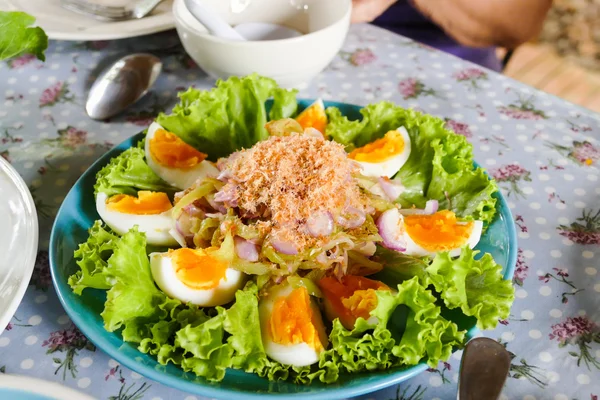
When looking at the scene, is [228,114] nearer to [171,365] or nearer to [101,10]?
[171,365]

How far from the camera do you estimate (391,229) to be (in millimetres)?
1104

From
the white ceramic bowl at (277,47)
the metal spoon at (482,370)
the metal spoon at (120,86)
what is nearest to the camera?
the metal spoon at (482,370)

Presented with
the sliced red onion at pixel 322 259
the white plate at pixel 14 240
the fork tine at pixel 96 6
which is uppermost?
the fork tine at pixel 96 6

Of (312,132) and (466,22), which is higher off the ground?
(312,132)

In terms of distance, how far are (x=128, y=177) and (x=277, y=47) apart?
0.50 m

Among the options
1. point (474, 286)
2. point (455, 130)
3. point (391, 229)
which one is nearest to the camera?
point (474, 286)

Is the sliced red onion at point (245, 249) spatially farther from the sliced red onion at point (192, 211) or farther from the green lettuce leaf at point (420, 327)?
the green lettuce leaf at point (420, 327)

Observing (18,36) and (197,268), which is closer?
(197,268)

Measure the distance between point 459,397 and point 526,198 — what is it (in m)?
0.67

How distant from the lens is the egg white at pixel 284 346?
0.91 meters

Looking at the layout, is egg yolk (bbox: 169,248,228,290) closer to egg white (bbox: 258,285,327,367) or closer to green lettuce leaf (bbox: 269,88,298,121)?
egg white (bbox: 258,285,327,367)

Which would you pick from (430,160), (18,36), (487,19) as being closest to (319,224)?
(430,160)

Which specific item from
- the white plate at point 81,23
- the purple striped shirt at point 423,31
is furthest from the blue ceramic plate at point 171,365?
the purple striped shirt at point 423,31

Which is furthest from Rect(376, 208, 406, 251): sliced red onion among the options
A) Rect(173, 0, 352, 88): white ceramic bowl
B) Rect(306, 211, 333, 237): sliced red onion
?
Rect(173, 0, 352, 88): white ceramic bowl
